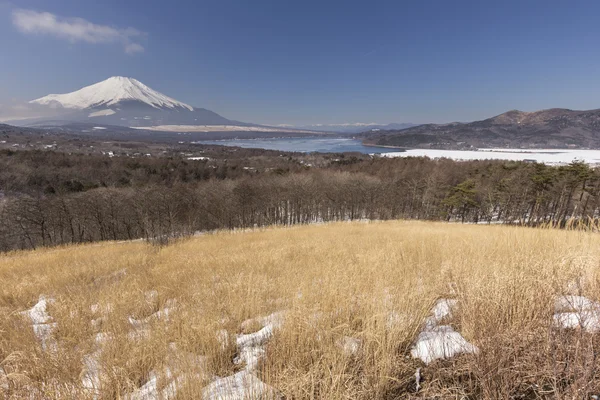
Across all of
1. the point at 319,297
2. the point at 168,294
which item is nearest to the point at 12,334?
the point at 168,294

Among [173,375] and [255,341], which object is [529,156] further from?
[173,375]

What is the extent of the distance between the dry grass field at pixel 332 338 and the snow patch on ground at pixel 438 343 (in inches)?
0.6

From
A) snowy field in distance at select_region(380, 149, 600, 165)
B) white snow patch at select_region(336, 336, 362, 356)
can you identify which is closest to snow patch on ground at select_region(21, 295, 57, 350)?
white snow patch at select_region(336, 336, 362, 356)

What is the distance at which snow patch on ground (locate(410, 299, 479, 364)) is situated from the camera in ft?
6.33

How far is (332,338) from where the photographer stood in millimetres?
2197

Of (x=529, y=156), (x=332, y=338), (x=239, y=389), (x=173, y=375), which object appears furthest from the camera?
(x=529, y=156)

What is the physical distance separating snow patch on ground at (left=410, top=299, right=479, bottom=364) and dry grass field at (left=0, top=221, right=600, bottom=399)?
0.05 feet

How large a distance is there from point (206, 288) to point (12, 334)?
1.94 meters

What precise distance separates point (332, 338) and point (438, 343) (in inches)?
32.5

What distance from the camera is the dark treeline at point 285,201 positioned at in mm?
34719

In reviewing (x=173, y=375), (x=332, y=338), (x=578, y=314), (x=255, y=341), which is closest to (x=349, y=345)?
(x=332, y=338)

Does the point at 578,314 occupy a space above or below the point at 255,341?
above

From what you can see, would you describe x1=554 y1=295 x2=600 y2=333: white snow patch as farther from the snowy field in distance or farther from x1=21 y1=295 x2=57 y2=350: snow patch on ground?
the snowy field in distance

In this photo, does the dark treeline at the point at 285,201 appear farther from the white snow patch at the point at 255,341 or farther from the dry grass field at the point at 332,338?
the white snow patch at the point at 255,341
